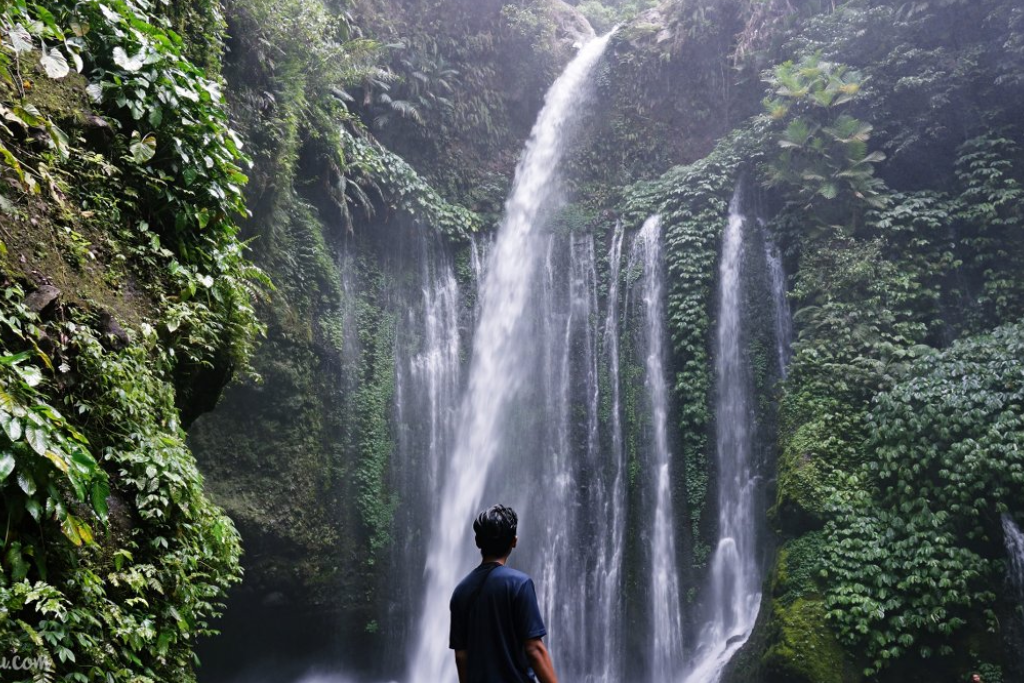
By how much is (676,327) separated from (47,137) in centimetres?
921

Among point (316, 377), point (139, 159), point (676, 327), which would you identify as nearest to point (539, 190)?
point (676, 327)

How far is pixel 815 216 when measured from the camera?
1070 centimetres

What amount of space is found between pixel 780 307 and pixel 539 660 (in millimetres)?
9584

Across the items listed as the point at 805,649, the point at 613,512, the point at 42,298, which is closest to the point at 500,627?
the point at 42,298

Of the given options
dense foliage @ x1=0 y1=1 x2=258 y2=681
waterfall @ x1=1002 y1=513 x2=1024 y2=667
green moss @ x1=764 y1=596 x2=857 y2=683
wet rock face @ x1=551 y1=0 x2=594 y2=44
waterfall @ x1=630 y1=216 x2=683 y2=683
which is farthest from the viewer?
wet rock face @ x1=551 y1=0 x2=594 y2=44

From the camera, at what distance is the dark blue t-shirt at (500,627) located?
229 centimetres

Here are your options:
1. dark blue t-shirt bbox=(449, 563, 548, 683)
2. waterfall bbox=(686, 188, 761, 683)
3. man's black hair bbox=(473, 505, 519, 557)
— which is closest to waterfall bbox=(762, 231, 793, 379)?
waterfall bbox=(686, 188, 761, 683)

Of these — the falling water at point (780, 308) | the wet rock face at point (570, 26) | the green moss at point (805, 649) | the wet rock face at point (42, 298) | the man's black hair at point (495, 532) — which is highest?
the wet rock face at point (570, 26)

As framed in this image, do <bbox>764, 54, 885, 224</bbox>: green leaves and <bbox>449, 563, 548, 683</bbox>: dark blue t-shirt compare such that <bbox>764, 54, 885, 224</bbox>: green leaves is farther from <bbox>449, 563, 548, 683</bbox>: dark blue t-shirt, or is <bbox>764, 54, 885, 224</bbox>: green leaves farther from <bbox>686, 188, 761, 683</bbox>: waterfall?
<bbox>449, 563, 548, 683</bbox>: dark blue t-shirt

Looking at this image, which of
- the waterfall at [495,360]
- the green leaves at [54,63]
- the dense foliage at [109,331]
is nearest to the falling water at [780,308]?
the waterfall at [495,360]

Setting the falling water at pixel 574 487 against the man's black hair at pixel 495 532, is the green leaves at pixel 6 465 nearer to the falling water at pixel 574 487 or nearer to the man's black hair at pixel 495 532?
the man's black hair at pixel 495 532

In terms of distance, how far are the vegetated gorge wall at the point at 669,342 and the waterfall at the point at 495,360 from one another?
31cm

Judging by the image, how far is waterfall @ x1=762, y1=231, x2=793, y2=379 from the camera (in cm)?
1025

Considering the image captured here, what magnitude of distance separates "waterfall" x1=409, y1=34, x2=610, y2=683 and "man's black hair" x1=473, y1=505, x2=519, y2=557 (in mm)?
9012
